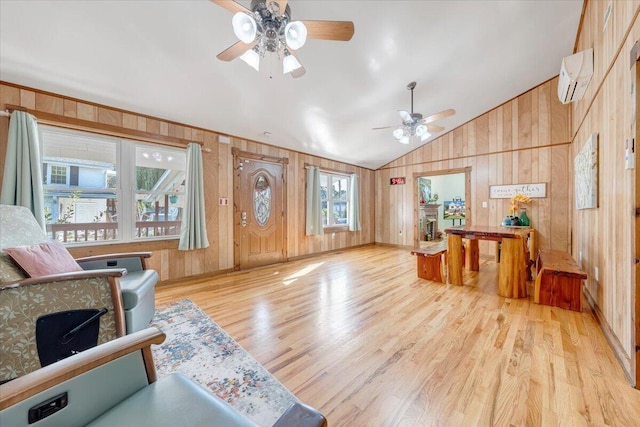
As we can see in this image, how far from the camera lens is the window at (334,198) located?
6051 mm

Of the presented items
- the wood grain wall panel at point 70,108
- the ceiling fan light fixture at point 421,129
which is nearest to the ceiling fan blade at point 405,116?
the ceiling fan light fixture at point 421,129

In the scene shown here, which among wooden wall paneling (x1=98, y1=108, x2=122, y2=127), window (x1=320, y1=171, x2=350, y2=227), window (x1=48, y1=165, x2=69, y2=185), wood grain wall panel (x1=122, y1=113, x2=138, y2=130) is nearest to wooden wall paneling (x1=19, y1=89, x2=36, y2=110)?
wooden wall paneling (x1=98, y1=108, x2=122, y2=127)

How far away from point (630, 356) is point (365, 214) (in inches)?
217

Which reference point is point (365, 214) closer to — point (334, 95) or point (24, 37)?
point (334, 95)

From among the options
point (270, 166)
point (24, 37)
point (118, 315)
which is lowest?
point (118, 315)

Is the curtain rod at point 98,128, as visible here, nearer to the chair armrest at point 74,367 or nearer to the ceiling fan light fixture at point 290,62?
the ceiling fan light fixture at point 290,62

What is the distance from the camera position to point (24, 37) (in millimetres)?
2076

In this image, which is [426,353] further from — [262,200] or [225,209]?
[262,200]

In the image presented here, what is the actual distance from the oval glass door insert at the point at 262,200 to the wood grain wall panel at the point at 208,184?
1.56 feet

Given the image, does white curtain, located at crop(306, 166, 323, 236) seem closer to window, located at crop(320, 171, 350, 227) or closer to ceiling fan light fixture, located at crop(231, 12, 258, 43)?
window, located at crop(320, 171, 350, 227)

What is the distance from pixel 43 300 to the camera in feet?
4.61

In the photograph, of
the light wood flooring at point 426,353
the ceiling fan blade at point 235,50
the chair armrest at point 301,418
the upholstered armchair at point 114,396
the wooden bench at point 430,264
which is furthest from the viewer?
the wooden bench at point 430,264

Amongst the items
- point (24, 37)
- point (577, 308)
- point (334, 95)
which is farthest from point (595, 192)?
point (24, 37)

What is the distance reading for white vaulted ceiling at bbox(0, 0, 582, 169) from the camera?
2.12 m
